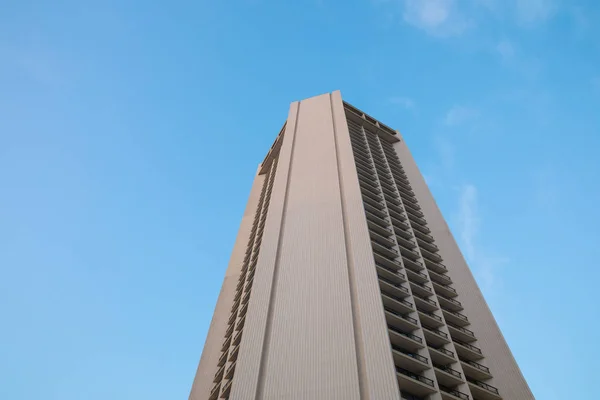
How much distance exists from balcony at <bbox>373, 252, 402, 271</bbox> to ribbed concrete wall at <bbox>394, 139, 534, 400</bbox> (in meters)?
7.54

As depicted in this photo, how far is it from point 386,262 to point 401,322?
24.6 feet

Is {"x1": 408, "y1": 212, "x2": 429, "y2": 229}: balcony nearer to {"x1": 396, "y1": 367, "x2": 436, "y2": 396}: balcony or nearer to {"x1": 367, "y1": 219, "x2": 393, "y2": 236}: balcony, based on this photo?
{"x1": 367, "y1": 219, "x2": 393, "y2": 236}: balcony

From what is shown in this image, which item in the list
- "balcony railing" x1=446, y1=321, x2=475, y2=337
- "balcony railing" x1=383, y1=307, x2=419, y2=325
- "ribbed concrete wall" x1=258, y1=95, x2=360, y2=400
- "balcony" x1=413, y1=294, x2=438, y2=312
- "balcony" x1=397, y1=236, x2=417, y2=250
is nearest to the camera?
"ribbed concrete wall" x1=258, y1=95, x2=360, y2=400

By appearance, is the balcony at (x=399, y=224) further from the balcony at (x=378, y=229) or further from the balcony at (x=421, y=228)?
the balcony at (x=378, y=229)

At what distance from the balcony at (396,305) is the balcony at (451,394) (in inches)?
239

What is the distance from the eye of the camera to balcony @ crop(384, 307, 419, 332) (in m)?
32.6

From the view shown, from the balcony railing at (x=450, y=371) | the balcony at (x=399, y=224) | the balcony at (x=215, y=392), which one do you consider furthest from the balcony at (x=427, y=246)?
the balcony at (x=215, y=392)

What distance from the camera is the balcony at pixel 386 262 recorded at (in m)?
39.4

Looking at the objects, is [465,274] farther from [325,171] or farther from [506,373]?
[325,171]

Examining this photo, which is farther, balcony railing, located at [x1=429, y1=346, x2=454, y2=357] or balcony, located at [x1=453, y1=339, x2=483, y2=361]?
balcony, located at [x1=453, y1=339, x2=483, y2=361]

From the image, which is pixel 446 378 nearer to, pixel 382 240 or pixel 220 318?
pixel 382 240

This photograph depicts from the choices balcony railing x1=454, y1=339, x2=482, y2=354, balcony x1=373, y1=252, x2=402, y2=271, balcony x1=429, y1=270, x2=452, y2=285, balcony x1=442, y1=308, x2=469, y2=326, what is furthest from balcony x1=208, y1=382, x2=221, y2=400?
balcony x1=429, y1=270, x2=452, y2=285

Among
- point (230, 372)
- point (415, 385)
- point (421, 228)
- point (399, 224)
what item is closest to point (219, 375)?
point (230, 372)

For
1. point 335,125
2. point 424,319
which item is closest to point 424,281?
point 424,319
